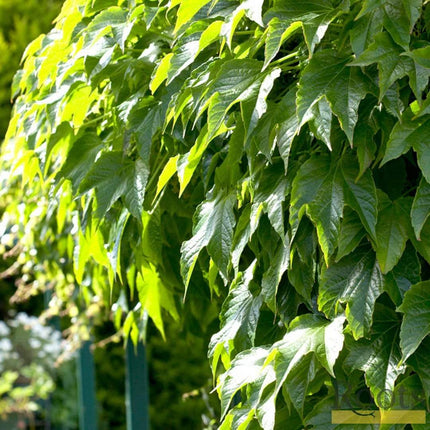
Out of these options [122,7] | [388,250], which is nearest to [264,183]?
[388,250]

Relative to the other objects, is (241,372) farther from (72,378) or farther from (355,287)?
(72,378)

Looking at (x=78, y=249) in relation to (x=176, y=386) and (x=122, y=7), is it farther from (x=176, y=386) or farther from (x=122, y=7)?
(x=176, y=386)

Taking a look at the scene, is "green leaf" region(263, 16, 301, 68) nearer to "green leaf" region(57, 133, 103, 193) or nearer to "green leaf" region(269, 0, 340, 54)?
"green leaf" region(269, 0, 340, 54)

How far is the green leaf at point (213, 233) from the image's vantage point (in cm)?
127

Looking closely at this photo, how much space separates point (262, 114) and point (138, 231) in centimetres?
51

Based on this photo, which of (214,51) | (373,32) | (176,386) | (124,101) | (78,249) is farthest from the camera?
(176,386)

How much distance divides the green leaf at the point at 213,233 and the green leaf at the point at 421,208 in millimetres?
323

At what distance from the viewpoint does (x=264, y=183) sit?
48.0 inches

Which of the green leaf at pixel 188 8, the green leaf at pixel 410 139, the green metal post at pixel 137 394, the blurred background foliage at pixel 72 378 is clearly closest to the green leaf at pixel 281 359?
the green leaf at pixel 410 139

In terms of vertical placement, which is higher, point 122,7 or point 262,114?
point 122,7

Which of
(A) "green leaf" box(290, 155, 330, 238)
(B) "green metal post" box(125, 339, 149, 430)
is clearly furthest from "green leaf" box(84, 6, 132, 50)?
(B) "green metal post" box(125, 339, 149, 430)

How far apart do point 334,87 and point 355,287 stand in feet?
0.97

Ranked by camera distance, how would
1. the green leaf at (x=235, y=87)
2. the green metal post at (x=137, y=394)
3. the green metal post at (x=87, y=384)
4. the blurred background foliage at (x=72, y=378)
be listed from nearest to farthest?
the green leaf at (x=235, y=87) < the green metal post at (x=137, y=394) < the green metal post at (x=87, y=384) < the blurred background foliage at (x=72, y=378)

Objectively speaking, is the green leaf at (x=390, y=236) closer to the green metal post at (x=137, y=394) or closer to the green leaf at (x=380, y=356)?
the green leaf at (x=380, y=356)
